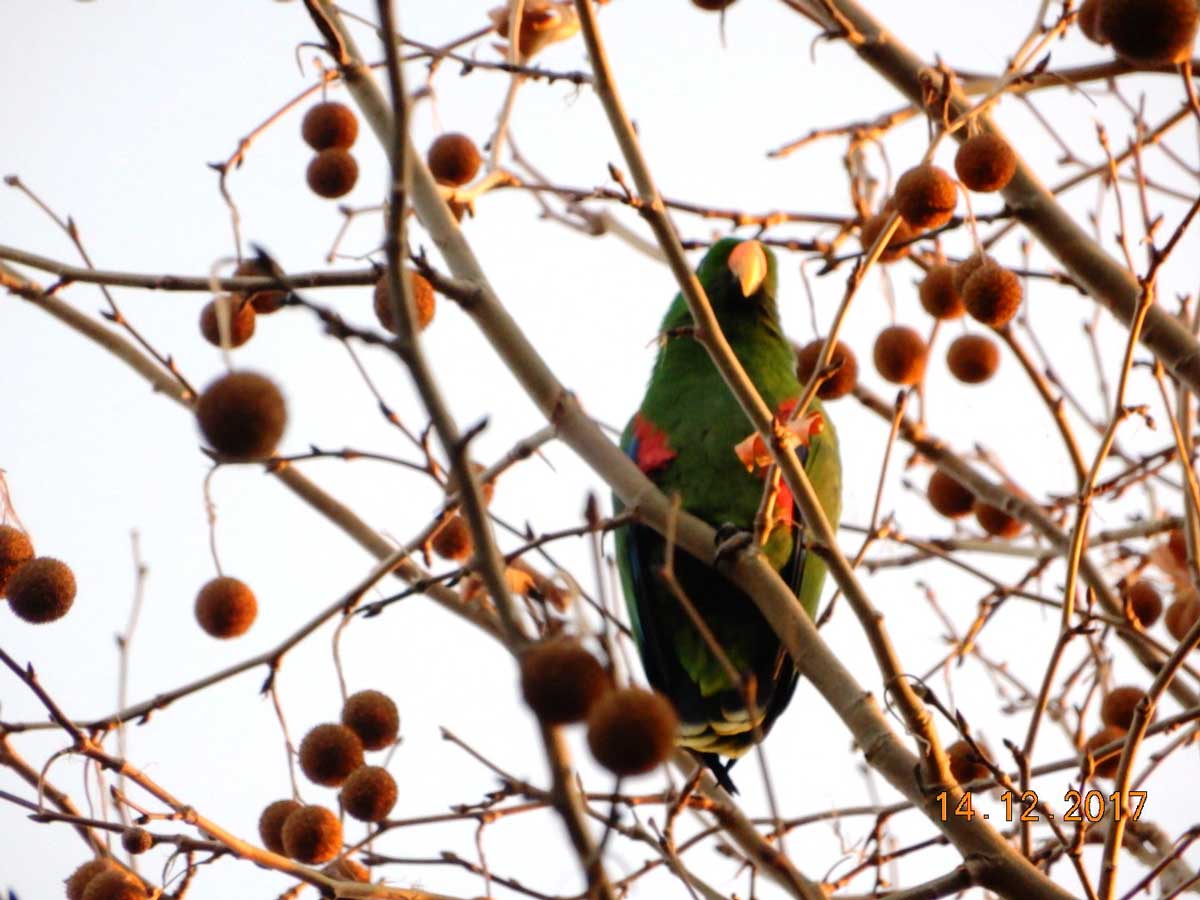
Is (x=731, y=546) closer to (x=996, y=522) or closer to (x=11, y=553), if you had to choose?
(x=11, y=553)

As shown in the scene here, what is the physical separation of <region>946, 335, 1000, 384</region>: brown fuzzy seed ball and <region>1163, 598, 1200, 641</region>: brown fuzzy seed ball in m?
0.70

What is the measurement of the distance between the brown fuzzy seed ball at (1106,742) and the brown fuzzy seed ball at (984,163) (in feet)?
3.53

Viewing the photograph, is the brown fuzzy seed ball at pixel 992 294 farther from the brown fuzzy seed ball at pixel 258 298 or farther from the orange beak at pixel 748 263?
the brown fuzzy seed ball at pixel 258 298

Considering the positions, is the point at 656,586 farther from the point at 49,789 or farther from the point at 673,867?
the point at 49,789

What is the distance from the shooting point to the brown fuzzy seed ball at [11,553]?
2324mm

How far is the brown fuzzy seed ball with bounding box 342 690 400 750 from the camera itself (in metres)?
2.27

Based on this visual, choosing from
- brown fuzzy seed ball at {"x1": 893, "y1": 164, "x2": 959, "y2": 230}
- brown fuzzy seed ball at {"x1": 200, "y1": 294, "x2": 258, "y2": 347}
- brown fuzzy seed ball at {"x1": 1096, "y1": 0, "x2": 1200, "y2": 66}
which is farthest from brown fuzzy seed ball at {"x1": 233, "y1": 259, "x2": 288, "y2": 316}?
brown fuzzy seed ball at {"x1": 1096, "y1": 0, "x2": 1200, "y2": 66}

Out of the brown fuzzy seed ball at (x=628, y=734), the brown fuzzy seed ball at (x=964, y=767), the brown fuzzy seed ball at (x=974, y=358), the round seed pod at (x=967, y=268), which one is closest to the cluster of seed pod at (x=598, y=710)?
the brown fuzzy seed ball at (x=628, y=734)

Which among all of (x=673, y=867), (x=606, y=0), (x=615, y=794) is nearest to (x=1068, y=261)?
(x=606, y=0)

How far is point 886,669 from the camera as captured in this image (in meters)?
2.30

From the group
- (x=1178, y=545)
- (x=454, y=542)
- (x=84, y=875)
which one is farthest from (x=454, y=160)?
(x=1178, y=545)

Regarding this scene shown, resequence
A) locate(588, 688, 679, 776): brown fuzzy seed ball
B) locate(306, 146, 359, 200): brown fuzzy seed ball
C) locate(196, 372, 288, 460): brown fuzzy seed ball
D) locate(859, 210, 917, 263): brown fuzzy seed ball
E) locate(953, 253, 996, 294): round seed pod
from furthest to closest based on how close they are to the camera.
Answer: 1. locate(306, 146, 359, 200): brown fuzzy seed ball
2. locate(859, 210, 917, 263): brown fuzzy seed ball
3. locate(953, 253, 996, 294): round seed pod
4. locate(196, 372, 288, 460): brown fuzzy seed ball
5. locate(588, 688, 679, 776): brown fuzzy seed ball

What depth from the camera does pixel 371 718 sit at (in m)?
2.27

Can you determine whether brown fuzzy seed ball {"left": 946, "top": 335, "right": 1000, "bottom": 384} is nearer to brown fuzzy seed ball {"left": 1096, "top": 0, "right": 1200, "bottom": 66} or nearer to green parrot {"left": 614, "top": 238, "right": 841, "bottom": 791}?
green parrot {"left": 614, "top": 238, "right": 841, "bottom": 791}
